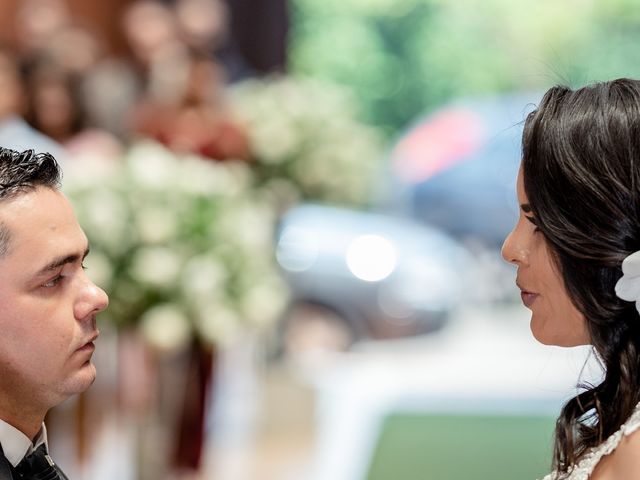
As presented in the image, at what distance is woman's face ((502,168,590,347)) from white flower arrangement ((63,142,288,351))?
7.79ft

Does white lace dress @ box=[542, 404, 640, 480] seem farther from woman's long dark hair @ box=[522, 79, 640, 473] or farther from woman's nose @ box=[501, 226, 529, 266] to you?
woman's nose @ box=[501, 226, 529, 266]

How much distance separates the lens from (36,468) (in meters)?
1.54

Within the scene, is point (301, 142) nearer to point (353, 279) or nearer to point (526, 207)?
point (353, 279)

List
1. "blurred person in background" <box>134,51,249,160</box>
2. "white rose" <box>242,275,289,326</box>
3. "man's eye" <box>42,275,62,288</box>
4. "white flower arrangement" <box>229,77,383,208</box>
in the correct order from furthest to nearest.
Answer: "white flower arrangement" <box>229,77,383,208</box> < "blurred person in background" <box>134,51,249,160</box> < "white rose" <box>242,275,289,326</box> < "man's eye" <box>42,275,62,288</box>

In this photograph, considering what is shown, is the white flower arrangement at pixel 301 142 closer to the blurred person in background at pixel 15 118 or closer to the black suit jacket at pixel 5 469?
the blurred person in background at pixel 15 118

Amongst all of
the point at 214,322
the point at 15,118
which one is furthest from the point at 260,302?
the point at 15,118

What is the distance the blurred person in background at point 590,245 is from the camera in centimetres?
169

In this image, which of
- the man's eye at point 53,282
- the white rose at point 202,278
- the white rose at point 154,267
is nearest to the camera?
the man's eye at point 53,282

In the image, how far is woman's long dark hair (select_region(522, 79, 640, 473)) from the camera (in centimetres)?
169

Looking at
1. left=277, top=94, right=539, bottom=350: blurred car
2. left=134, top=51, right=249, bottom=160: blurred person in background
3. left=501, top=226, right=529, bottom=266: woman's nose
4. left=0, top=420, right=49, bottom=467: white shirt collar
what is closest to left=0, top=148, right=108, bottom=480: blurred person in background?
left=0, top=420, right=49, bottom=467: white shirt collar

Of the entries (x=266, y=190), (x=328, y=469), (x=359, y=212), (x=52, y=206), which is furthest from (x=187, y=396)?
(x=359, y=212)

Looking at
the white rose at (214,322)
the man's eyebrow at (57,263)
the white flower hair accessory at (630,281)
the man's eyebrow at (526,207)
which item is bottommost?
the man's eyebrow at (57,263)

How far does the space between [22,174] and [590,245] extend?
0.80 metres

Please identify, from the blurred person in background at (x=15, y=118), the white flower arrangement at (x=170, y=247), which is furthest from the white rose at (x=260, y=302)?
the blurred person in background at (x=15, y=118)
